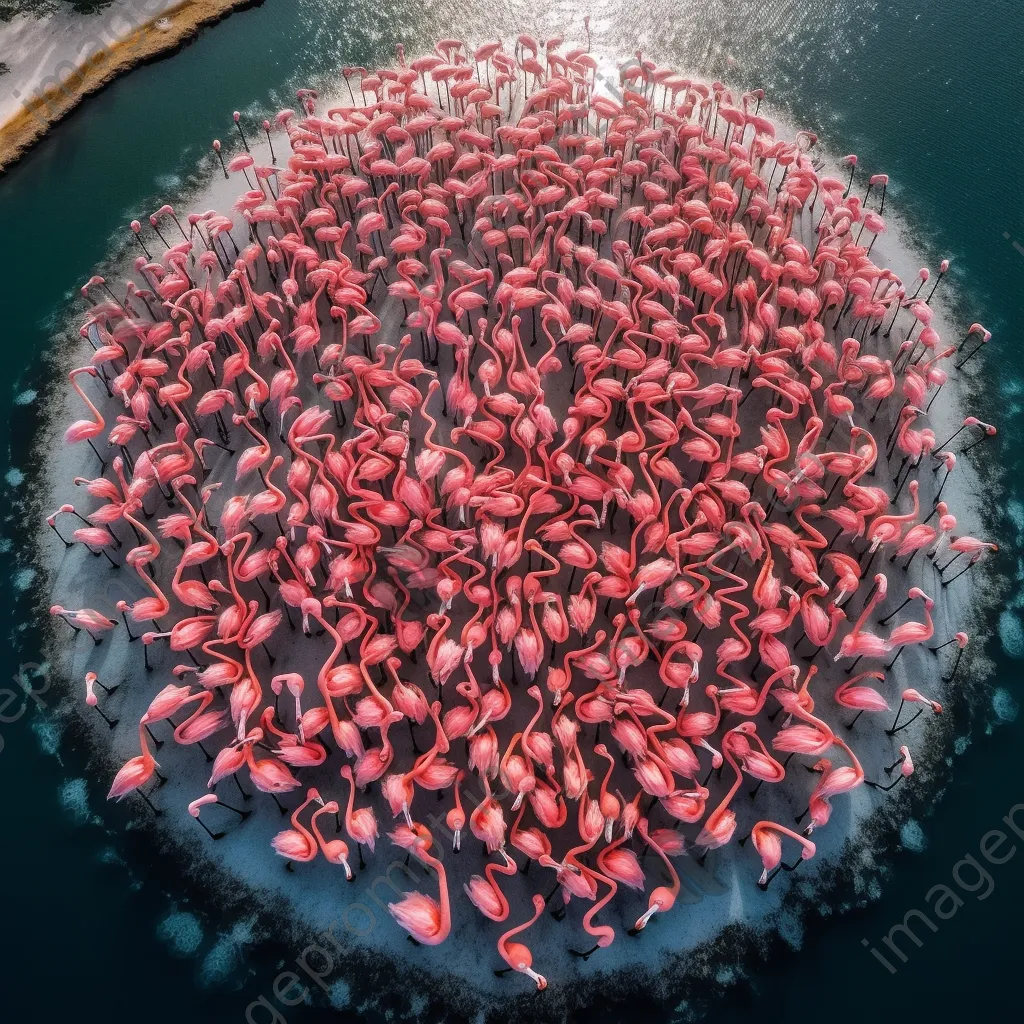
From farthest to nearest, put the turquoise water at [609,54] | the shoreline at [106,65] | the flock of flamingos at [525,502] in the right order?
the shoreline at [106,65]
the flock of flamingos at [525,502]
the turquoise water at [609,54]

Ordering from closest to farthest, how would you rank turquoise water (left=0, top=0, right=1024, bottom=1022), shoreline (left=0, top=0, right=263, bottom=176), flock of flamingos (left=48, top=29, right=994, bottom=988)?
1. turquoise water (left=0, top=0, right=1024, bottom=1022)
2. flock of flamingos (left=48, top=29, right=994, bottom=988)
3. shoreline (left=0, top=0, right=263, bottom=176)

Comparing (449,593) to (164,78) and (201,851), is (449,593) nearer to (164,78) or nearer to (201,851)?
(201,851)

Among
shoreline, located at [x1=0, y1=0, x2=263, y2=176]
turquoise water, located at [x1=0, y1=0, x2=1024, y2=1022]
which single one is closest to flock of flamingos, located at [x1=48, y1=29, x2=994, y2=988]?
turquoise water, located at [x1=0, y1=0, x2=1024, y2=1022]

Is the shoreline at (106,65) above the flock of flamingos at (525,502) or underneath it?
above

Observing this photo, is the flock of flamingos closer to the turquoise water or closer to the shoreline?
the turquoise water

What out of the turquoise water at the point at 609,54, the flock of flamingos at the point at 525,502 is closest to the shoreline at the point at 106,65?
the turquoise water at the point at 609,54

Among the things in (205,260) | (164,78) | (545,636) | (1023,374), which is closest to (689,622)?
(545,636)

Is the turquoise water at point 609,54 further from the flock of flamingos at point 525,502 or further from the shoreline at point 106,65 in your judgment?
the flock of flamingos at point 525,502
